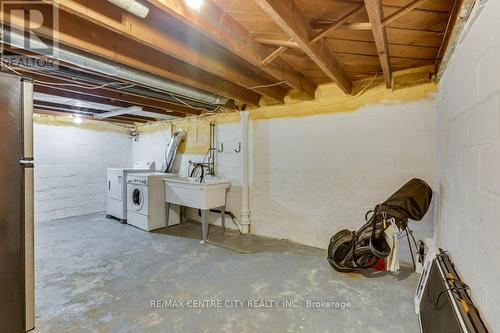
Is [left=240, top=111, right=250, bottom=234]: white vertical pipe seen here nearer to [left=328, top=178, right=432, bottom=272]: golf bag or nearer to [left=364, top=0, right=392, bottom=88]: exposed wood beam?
[left=328, top=178, right=432, bottom=272]: golf bag

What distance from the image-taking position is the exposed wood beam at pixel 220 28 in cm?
137

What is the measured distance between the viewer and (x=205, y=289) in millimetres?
2227

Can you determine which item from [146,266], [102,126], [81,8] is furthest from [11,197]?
[102,126]

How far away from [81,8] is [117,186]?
381 cm

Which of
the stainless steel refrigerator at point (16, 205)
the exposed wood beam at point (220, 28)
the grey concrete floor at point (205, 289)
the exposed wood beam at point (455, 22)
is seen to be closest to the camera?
the exposed wood beam at point (455, 22)

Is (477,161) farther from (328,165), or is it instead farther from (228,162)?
(228,162)

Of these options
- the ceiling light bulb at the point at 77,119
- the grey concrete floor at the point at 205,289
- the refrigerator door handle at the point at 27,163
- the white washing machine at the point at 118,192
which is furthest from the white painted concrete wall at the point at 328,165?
the ceiling light bulb at the point at 77,119

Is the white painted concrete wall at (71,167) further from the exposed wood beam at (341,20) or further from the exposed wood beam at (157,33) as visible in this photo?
the exposed wood beam at (341,20)

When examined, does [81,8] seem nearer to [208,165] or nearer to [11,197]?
[11,197]

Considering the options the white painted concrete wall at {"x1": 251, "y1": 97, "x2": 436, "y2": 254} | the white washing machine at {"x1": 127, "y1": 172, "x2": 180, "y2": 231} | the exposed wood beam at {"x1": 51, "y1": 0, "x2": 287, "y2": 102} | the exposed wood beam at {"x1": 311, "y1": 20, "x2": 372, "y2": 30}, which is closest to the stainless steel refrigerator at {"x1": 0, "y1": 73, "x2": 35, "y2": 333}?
the exposed wood beam at {"x1": 51, "y1": 0, "x2": 287, "y2": 102}

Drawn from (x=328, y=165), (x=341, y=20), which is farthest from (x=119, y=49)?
(x=328, y=165)

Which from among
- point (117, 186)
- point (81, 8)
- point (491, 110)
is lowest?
point (117, 186)

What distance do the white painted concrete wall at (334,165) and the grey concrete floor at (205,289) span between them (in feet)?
1.39

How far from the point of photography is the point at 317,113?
3.23m
